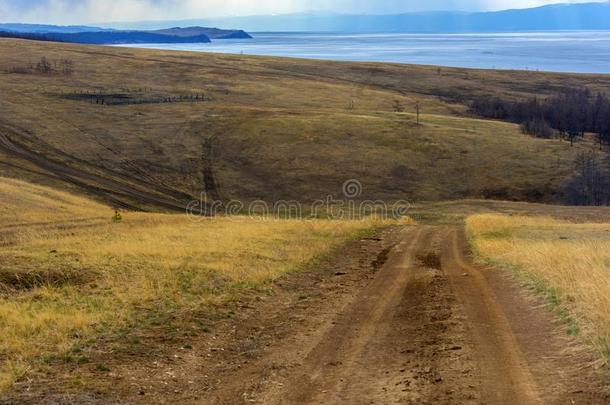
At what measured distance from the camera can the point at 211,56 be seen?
184m

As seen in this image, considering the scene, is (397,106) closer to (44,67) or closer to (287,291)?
(44,67)

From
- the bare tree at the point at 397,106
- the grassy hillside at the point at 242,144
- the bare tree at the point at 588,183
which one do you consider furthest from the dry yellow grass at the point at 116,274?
the bare tree at the point at 397,106

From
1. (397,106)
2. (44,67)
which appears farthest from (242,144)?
(44,67)

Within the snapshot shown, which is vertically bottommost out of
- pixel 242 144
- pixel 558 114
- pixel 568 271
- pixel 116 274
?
pixel 116 274

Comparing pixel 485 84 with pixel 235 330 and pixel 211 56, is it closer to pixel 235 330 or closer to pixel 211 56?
pixel 211 56

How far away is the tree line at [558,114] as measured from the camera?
370 ft

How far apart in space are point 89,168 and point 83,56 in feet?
335

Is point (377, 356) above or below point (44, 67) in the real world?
below

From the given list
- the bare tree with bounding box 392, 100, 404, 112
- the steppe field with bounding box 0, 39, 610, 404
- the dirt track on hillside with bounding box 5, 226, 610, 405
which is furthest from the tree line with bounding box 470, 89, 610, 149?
the dirt track on hillside with bounding box 5, 226, 610, 405

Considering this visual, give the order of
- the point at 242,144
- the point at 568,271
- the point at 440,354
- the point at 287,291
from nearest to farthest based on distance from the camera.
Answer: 1. the point at 440,354
2. the point at 568,271
3. the point at 287,291
4. the point at 242,144

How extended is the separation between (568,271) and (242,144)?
6667 centimetres

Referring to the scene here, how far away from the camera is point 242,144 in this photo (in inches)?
3199

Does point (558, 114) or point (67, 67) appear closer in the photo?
point (558, 114)

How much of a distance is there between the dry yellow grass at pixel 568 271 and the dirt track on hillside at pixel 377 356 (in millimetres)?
433
